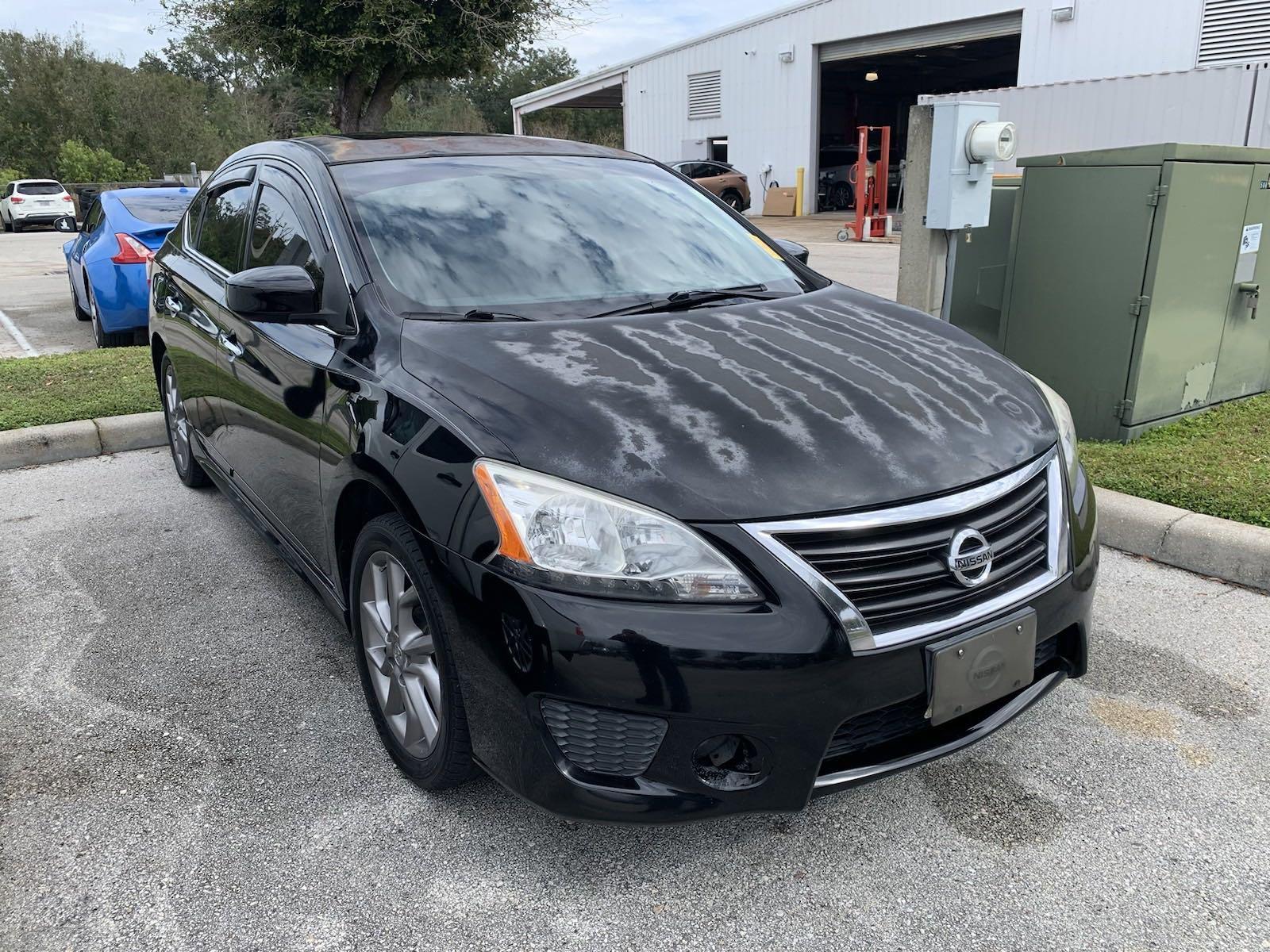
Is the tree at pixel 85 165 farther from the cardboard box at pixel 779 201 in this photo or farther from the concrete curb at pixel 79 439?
the concrete curb at pixel 79 439

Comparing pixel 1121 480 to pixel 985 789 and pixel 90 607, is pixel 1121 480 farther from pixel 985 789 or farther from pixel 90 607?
pixel 90 607

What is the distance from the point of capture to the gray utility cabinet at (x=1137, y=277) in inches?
191

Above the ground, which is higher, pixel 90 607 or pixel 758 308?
pixel 758 308

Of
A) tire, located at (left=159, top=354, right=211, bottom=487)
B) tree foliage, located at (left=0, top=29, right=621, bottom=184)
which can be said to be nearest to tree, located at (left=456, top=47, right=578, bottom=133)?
tree foliage, located at (left=0, top=29, right=621, bottom=184)

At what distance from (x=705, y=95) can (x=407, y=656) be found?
31723mm

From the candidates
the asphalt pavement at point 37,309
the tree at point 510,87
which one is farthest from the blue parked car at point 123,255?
the tree at point 510,87

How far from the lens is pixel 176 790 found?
102 inches

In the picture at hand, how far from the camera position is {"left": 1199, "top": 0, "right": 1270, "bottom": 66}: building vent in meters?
18.1

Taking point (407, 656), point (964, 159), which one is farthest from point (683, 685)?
point (964, 159)

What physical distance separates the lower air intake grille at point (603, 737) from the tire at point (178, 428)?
331 cm

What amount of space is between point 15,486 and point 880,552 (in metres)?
4.87

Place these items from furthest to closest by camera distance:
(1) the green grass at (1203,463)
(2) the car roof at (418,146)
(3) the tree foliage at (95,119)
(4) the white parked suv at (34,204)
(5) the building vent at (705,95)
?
(3) the tree foliage at (95,119)
(5) the building vent at (705,95)
(4) the white parked suv at (34,204)
(1) the green grass at (1203,463)
(2) the car roof at (418,146)

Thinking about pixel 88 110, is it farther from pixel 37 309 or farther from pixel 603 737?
pixel 603 737

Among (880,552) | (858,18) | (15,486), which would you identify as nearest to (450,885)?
(880,552)
